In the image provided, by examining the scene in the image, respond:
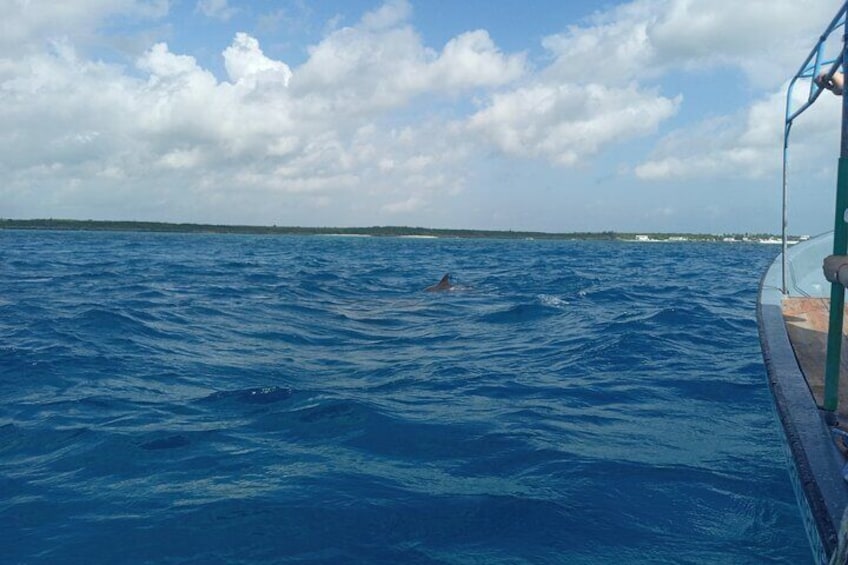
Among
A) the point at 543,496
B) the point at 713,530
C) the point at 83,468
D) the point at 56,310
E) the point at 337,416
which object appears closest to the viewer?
the point at 713,530

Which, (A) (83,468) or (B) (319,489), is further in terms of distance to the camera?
(A) (83,468)

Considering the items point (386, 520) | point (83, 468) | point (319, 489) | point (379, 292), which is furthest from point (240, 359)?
point (379, 292)

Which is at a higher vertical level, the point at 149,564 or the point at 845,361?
the point at 845,361

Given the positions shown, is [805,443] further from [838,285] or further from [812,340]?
[812,340]

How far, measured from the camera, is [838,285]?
3.62 meters

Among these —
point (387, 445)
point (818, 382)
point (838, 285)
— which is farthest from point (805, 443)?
point (387, 445)

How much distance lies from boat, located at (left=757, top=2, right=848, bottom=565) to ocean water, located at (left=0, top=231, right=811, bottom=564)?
2.03ft

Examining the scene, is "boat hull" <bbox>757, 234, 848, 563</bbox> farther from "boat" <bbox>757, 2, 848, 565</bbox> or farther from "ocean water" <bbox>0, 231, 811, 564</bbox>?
"ocean water" <bbox>0, 231, 811, 564</bbox>

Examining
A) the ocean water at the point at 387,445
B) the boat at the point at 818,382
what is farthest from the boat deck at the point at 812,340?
the ocean water at the point at 387,445

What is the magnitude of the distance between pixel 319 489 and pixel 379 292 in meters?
15.6

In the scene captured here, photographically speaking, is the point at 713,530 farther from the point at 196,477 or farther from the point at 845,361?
the point at 196,477

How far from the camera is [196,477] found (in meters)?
5.24

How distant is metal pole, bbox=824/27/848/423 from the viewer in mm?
3625

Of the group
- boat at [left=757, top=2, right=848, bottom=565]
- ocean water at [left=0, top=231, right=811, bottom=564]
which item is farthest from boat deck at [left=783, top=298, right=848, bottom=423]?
ocean water at [left=0, top=231, right=811, bottom=564]
